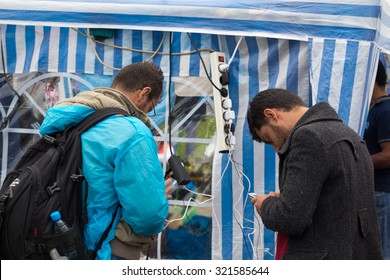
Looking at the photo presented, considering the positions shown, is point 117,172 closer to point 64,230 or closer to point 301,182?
point 64,230

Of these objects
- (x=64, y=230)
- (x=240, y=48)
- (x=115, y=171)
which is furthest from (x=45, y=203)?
(x=240, y=48)

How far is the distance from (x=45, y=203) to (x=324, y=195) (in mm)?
1155

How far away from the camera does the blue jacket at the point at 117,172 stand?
2588 millimetres

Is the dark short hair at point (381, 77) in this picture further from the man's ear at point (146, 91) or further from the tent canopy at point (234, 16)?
the man's ear at point (146, 91)

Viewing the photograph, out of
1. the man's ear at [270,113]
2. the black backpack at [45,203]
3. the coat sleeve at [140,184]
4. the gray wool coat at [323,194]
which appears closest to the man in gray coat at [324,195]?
the gray wool coat at [323,194]

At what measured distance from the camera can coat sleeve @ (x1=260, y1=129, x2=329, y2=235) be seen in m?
2.45

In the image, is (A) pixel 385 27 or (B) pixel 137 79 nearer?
(B) pixel 137 79

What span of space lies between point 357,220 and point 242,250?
1846 mm

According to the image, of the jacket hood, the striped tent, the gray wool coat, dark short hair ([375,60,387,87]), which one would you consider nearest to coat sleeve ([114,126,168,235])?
the jacket hood

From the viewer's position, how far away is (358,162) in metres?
2.58

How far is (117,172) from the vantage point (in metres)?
2.58

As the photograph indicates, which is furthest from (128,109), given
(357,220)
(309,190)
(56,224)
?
(357,220)

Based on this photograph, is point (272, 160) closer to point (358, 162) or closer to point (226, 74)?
point (226, 74)

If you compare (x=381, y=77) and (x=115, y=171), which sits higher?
(x=381, y=77)
